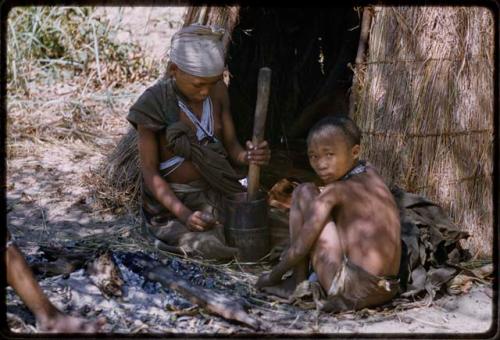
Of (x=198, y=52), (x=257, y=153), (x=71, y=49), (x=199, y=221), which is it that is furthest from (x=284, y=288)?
(x=71, y=49)

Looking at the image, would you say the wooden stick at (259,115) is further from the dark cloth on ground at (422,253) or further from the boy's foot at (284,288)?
the boy's foot at (284,288)

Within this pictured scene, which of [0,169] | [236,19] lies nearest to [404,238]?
[236,19]

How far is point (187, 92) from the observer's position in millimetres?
4145

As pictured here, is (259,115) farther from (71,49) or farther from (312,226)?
(71,49)

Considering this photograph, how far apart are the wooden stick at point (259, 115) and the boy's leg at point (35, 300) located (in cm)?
133

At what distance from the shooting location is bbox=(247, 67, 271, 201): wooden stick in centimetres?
384

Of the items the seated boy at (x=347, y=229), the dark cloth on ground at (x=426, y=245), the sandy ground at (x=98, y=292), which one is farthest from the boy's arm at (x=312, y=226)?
the dark cloth on ground at (x=426, y=245)

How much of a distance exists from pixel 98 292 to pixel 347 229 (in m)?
1.23

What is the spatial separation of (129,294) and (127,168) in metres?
1.81

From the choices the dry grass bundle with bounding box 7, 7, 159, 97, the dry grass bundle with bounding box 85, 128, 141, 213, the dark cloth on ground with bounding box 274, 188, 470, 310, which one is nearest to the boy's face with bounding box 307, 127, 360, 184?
the dark cloth on ground with bounding box 274, 188, 470, 310

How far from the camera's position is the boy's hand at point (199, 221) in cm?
394

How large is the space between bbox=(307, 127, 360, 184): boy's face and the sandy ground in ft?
2.25

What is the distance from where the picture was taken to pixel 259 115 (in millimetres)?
3857

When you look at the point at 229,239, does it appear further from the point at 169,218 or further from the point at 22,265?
the point at 22,265
